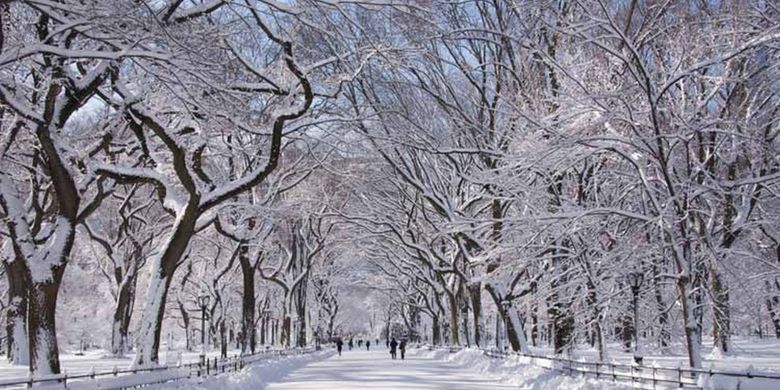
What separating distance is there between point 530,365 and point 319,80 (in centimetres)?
1190

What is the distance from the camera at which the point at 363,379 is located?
25734 mm

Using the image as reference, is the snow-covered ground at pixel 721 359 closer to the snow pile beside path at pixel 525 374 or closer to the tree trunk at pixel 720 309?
the tree trunk at pixel 720 309

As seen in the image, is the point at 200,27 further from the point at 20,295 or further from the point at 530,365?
the point at 20,295

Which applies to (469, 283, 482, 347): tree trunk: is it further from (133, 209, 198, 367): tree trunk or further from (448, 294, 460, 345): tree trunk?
(133, 209, 198, 367): tree trunk

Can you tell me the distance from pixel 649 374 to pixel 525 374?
869 cm

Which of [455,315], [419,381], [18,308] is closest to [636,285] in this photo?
[419,381]

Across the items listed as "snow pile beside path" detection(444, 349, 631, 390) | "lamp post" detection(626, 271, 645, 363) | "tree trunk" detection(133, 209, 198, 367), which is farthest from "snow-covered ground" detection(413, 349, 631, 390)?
"tree trunk" detection(133, 209, 198, 367)

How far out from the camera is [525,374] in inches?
939

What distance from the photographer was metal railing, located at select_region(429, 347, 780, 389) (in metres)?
11.9

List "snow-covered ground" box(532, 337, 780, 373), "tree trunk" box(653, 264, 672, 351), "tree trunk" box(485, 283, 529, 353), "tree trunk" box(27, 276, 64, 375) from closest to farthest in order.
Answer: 1. "tree trunk" box(27, 276, 64, 375)
2. "snow-covered ground" box(532, 337, 780, 373)
3. "tree trunk" box(653, 264, 672, 351)
4. "tree trunk" box(485, 283, 529, 353)

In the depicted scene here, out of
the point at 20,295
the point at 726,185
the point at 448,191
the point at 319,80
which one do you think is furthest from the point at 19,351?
the point at 726,185

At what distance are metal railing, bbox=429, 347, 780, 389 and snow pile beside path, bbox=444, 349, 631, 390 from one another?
312mm

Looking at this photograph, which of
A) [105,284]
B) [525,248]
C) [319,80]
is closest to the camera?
[525,248]

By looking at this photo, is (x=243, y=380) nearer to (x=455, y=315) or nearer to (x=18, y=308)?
(x=18, y=308)
